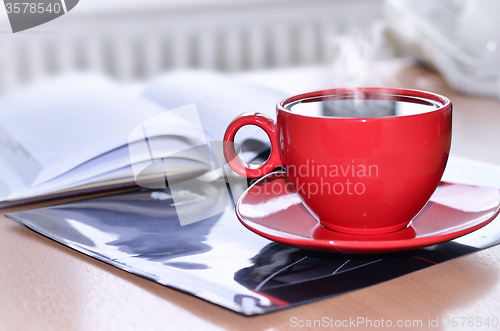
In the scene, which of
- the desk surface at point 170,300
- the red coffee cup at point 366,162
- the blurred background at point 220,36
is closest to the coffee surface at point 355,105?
the red coffee cup at point 366,162

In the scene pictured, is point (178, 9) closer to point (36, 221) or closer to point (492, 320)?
point (36, 221)

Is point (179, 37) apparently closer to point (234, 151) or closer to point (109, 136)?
point (109, 136)

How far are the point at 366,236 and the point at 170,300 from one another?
134 mm

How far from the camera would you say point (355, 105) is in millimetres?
377

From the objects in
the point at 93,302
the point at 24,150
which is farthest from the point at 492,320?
→ the point at 24,150

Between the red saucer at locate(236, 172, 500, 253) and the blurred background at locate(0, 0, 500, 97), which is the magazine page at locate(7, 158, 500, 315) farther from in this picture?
the blurred background at locate(0, 0, 500, 97)

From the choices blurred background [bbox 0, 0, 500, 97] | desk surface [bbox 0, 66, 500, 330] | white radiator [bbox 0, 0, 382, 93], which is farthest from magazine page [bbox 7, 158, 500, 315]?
white radiator [bbox 0, 0, 382, 93]

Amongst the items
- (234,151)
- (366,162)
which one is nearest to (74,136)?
(234,151)

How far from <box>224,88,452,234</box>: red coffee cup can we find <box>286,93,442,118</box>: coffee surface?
1 cm

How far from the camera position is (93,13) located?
1792 mm

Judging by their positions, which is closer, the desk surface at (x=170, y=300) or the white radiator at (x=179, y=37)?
the desk surface at (x=170, y=300)

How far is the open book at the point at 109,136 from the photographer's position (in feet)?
1.49

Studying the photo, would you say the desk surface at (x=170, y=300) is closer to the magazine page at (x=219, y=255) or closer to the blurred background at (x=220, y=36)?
the magazine page at (x=219, y=255)

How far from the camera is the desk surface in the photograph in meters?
0.25
